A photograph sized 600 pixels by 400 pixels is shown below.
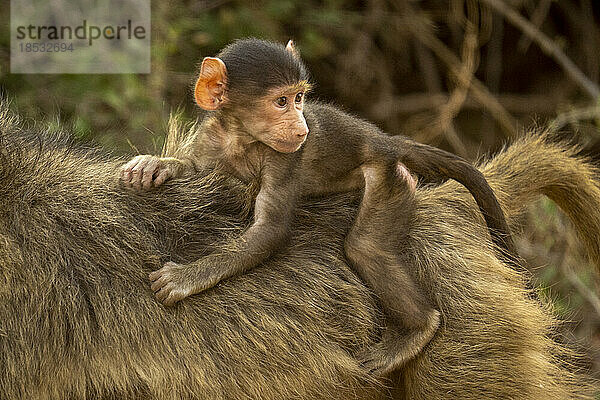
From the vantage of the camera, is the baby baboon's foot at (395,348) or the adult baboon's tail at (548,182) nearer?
the baby baboon's foot at (395,348)

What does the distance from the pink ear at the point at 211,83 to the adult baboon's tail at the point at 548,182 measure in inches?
40.8

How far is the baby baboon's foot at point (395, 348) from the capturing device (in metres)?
2.61

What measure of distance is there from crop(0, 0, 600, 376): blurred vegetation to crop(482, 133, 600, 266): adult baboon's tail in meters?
1.18

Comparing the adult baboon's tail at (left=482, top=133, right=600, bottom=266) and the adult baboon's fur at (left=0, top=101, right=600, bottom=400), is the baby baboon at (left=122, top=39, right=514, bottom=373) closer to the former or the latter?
the adult baboon's fur at (left=0, top=101, right=600, bottom=400)

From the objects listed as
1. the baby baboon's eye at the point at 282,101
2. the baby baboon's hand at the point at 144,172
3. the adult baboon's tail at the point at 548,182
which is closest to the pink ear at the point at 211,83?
the baby baboon's eye at the point at 282,101

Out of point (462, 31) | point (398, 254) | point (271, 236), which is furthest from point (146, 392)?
point (462, 31)

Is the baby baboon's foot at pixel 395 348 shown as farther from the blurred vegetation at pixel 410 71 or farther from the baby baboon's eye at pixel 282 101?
the blurred vegetation at pixel 410 71

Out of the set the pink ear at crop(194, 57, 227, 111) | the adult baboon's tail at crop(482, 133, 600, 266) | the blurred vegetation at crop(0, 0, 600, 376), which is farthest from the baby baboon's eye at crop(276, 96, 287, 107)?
the blurred vegetation at crop(0, 0, 600, 376)

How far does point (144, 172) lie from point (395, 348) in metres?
0.90

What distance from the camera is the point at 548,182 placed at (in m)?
3.12

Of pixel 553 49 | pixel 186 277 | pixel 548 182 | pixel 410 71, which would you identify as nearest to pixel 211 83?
pixel 186 277

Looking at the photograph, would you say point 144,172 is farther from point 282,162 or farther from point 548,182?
point 548,182

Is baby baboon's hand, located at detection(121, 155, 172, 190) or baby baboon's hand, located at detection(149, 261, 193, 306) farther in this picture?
baby baboon's hand, located at detection(121, 155, 172, 190)

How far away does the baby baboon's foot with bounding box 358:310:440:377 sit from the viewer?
261 cm
